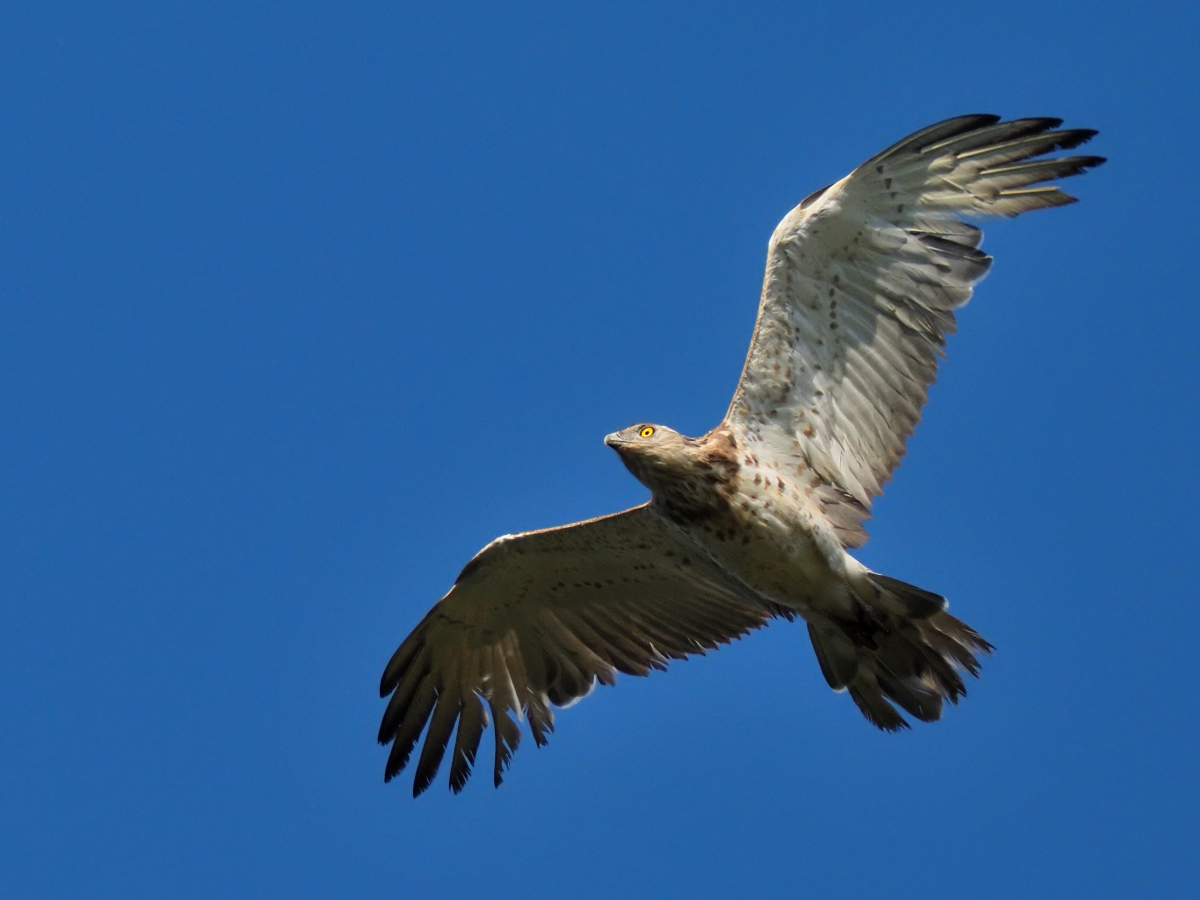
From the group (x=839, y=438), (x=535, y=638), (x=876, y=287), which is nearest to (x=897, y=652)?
(x=839, y=438)

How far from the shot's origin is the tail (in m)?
11.1

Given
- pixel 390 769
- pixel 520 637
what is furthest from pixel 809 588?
pixel 390 769

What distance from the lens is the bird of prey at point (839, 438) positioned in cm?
1126

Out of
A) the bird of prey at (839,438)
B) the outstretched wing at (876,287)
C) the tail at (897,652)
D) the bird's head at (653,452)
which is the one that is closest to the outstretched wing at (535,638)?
the bird of prey at (839,438)

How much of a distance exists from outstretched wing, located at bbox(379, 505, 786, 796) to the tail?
1.03m

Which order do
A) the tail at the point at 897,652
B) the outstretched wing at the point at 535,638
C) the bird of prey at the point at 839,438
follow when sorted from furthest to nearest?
the outstretched wing at the point at 535,638, the bird of prey at the point at 839,438, the tail at the point at 897,652

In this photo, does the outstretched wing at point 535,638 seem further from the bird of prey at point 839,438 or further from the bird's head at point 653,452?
the bird's head at point 653,452

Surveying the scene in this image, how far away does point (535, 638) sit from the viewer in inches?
508

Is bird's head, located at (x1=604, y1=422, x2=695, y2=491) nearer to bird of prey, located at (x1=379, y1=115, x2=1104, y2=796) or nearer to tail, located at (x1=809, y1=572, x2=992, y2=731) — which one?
bird of prey, located at (x1=379, y1=115, x2=1104, y2=796)

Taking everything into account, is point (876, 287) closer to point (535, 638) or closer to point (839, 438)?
point (839, 438)

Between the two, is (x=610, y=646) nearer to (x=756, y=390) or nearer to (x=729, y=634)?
(x=729, y=634)

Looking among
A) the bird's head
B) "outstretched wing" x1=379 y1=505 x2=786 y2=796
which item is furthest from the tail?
the bird's head

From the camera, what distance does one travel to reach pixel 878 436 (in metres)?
11.8

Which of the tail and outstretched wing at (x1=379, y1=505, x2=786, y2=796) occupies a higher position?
outstretched wing at (x1=379, y1=505, x2=786, y2=796)
